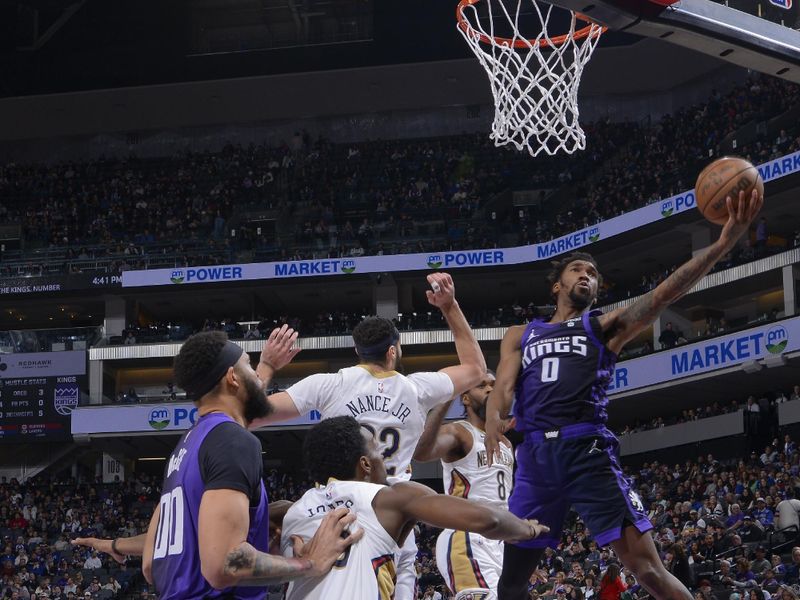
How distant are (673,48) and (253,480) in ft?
127

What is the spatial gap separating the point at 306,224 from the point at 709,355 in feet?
53.4

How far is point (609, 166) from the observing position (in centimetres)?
4081

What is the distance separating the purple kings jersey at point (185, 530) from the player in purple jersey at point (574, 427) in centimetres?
255

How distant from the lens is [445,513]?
15.0 feet

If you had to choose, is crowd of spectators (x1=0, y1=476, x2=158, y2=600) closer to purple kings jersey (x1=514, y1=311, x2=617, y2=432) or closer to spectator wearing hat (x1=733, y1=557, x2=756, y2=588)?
spectator wearing hat (x1=733, y1=557, x2=756, y2=588)

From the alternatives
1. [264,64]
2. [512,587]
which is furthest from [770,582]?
[264,64]

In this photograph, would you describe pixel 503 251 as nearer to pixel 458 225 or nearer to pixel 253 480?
pixel 458 225

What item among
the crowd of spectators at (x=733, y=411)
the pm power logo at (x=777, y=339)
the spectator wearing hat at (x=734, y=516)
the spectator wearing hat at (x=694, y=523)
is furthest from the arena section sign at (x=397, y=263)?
the spectator wearing hat at (x=734, y=516)

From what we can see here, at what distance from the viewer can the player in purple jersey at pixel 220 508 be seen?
4.17 m

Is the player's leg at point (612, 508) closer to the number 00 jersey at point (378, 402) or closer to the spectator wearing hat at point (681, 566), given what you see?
the number 00 jersey at point (378, 402)

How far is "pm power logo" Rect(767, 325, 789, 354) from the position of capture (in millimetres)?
28812

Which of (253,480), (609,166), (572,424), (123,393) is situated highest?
(609,166)

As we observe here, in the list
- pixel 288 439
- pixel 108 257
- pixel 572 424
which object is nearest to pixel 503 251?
pixel 288 439

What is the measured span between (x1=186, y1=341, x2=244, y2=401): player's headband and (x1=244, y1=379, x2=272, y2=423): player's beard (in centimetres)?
11
